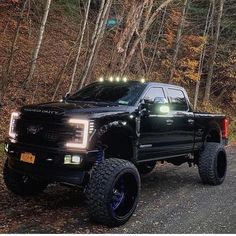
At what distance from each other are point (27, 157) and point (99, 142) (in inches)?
44.8

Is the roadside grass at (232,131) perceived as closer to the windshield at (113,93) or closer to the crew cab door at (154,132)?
the crew cab door at (154,132)

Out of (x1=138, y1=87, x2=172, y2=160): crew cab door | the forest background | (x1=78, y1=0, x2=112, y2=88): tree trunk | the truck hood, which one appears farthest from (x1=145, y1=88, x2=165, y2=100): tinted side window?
(x1=78, y1=0, x2=112, y2=88): tree trunk

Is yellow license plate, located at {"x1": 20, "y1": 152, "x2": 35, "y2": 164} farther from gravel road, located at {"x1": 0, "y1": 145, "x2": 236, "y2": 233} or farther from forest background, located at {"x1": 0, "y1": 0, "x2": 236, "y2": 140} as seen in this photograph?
forest background, located at {"x1": 0, "y1": 0, "x2": 236, "y2": 140}

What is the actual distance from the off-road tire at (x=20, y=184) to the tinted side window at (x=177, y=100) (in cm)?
312

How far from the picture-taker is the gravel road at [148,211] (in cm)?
601

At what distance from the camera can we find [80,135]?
604cm

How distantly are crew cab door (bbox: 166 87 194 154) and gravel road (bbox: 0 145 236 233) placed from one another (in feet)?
3.16

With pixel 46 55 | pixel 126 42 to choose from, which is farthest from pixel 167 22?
pixel 126 42

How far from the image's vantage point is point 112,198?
6133mm

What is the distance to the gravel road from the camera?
601cm

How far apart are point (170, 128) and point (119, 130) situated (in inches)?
70.5

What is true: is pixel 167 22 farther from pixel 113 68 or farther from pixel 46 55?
pixel 113 68

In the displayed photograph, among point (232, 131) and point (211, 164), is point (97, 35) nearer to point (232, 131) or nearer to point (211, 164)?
point (211, 164)

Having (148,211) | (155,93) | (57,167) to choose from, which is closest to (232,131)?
(155,93)
